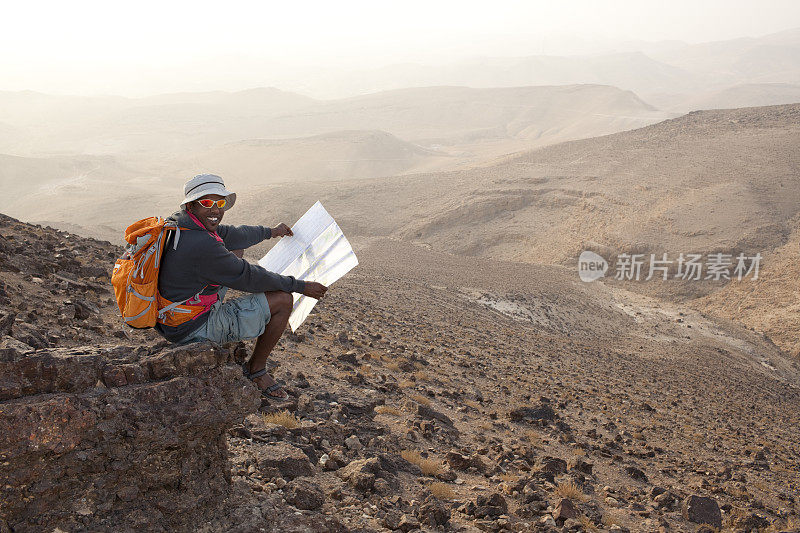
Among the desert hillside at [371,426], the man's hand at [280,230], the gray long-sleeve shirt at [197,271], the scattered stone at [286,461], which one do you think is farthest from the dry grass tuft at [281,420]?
the man's hand at [280,230]

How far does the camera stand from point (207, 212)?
3.80 metres

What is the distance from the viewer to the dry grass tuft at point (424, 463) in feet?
16.1

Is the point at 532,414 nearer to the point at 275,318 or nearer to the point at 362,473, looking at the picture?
the point at 362,473

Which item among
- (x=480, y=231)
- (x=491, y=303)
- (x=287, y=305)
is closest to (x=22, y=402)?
(x=287, y=305)

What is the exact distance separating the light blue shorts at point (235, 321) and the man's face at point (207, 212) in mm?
518

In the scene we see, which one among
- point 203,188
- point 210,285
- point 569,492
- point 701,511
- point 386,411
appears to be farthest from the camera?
point 386,411

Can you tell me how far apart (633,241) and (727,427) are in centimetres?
1632

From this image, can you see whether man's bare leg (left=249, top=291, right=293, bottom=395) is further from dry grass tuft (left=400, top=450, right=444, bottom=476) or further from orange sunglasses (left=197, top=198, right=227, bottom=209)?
dry grass tuft (left=400, top=450, right=444, bottom=476)

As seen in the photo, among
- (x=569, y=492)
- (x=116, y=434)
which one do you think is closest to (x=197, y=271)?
(x=116, y=434)

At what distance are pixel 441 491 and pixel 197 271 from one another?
241 cm

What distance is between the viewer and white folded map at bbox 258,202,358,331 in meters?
4.56

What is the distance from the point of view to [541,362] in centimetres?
1139

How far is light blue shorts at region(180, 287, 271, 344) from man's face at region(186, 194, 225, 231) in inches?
20.4

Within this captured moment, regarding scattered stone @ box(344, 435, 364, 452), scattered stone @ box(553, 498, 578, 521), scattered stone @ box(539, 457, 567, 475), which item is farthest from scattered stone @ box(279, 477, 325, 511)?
scattered stone @ box(539, 457, 567, 475)
